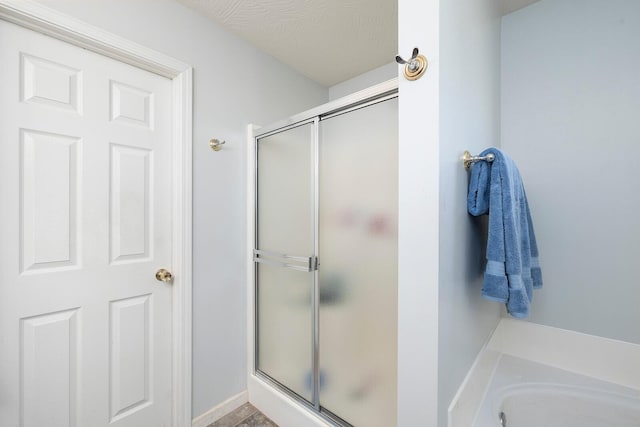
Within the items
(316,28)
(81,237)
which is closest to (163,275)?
(81,237)

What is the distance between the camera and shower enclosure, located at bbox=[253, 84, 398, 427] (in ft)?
3.71

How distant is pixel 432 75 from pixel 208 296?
154 centimetres

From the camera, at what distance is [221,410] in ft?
5.23

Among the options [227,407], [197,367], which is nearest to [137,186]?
[197,367]

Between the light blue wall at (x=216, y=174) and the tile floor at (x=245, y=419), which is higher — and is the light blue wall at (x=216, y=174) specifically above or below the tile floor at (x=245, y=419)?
above

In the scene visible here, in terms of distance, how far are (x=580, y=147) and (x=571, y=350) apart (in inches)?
42.5

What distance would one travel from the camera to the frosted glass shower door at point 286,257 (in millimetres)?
1440

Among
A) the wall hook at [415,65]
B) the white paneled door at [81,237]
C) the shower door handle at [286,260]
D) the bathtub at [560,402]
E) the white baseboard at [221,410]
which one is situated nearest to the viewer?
the wall hook at [415,65]

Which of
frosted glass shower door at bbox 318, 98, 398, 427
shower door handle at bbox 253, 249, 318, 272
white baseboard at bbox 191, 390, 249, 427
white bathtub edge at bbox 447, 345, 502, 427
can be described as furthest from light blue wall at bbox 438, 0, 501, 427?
white baseboard at bbox 191, 390, 249, 427

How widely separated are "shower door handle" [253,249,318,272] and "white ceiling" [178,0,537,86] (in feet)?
4.48

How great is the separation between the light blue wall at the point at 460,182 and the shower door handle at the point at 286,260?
69 cm

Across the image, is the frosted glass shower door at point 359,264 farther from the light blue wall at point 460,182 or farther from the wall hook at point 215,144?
the wall hook at point 215,144

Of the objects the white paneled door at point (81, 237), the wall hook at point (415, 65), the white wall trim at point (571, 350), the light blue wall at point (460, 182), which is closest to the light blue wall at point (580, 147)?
the white wall trim at point (571, 350)

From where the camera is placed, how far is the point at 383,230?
113cm
